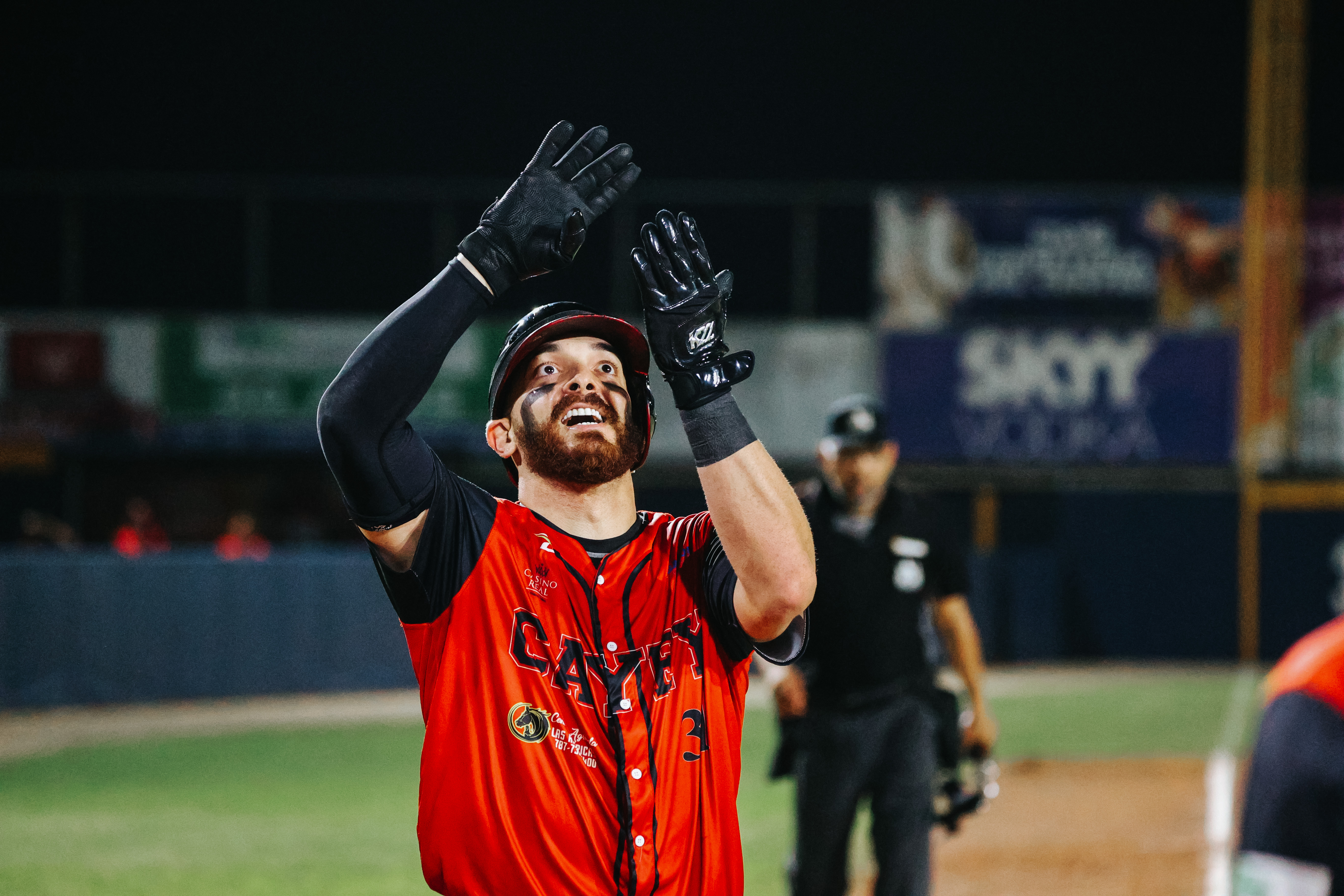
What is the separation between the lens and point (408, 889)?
787 cm

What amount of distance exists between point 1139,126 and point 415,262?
1749cm

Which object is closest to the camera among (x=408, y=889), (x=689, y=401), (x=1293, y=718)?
(x=1293, y=718)

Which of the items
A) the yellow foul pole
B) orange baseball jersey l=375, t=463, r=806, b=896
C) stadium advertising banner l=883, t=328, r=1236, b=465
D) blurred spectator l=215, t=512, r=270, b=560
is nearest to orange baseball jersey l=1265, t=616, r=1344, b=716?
orange baseball jersey l=375, t=463, r=806, b=896

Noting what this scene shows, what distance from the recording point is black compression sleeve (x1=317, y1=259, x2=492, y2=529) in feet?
9.41

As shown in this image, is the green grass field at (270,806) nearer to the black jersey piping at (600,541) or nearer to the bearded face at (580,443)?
the black jersey piping at (600,541)

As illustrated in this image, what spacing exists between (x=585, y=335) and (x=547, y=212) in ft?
1.19

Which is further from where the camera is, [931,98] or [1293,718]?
[931,98]

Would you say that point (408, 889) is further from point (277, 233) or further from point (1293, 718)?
point (277, 233)

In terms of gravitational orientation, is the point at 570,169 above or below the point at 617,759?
above

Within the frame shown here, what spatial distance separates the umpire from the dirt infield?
194cm

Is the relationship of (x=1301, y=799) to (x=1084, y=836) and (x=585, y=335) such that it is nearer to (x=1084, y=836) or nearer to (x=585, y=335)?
(x=585, y=335)

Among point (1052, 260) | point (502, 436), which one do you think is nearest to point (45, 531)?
point (1052, 260)

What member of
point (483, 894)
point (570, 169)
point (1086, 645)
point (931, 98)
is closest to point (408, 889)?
point (483, 894)

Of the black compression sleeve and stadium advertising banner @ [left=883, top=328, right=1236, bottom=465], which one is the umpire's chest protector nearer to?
the black compression sleeve
